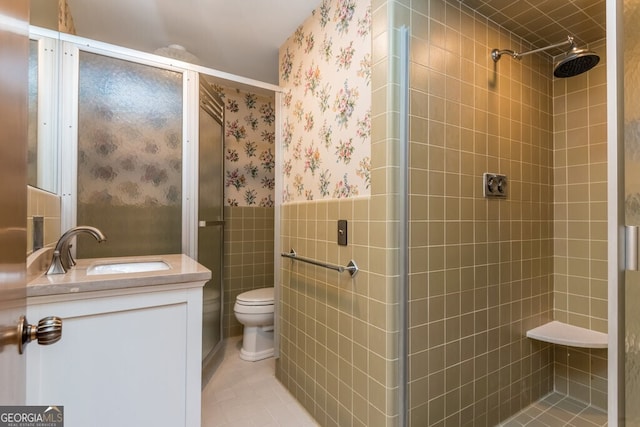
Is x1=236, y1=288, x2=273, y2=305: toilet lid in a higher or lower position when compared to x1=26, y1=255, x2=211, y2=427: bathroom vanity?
lower

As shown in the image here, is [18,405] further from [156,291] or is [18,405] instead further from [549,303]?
[549,303]

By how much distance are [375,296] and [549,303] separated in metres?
1.27

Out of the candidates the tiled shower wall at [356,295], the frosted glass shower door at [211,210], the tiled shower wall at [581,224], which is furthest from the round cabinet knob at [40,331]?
the tiled shower wall at [581,224]

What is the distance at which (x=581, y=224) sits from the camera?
174cm

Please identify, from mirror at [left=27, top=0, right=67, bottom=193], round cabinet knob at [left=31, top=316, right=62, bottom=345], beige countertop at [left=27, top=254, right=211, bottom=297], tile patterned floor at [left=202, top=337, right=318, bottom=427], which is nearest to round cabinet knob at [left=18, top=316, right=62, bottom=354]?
round cabinet knob at [left=31, top=316, right=62, bottom=345]

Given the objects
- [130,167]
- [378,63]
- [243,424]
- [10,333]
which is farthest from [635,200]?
[130,167]

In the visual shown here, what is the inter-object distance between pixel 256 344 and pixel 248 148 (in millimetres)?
1675

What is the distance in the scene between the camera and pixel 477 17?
1.51 meters

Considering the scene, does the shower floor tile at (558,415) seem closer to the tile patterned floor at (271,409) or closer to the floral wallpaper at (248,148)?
the tile patterned floor at (271,409)

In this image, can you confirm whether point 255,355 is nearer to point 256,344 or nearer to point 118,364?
point 256,344

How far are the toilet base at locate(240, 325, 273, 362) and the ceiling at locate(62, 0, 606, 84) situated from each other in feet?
6.70

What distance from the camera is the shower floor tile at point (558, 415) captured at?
1618 millimetres

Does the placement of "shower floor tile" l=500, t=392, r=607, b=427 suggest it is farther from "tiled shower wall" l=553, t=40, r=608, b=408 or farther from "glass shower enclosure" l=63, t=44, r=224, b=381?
"glass shower enclosure" l=63, t=44, r=224, b=381

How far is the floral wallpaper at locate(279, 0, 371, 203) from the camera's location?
1376 mm
